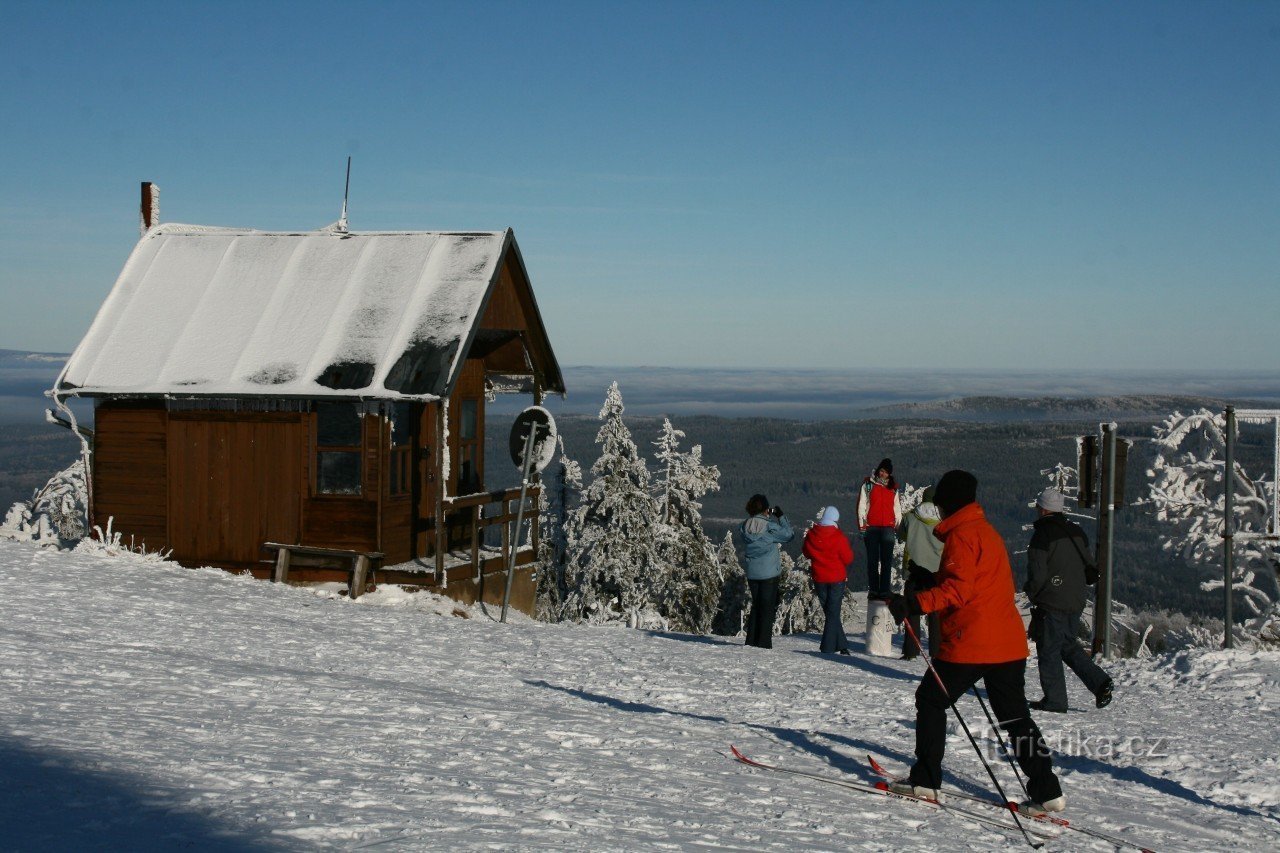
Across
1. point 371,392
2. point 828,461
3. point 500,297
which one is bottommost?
point 828,461

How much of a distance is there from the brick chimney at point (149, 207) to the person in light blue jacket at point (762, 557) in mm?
12603

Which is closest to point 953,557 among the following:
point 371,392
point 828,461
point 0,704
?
point 0,704

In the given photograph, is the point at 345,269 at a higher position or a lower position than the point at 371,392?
higher

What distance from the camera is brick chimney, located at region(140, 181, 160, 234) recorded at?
20.8m

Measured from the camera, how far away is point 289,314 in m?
18.5

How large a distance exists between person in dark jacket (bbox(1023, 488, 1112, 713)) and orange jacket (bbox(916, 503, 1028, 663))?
340 centimetres

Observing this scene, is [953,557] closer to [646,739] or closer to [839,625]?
[646,739]

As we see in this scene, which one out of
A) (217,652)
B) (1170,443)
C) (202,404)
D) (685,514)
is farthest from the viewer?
(685,514)

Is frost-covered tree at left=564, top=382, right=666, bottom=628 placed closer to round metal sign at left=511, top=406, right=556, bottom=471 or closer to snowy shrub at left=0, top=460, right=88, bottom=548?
snowy shrub at left=0, top=460, right=88, bottom=548

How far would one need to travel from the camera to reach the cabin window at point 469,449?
67.9 ft

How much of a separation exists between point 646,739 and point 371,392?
30.7 ft

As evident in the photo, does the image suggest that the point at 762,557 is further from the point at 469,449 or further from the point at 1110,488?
the point at 469,449

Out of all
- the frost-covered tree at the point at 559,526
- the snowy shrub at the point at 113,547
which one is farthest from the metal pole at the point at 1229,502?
the frost-covered tree at the point at 559,526

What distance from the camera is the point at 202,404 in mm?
17969
